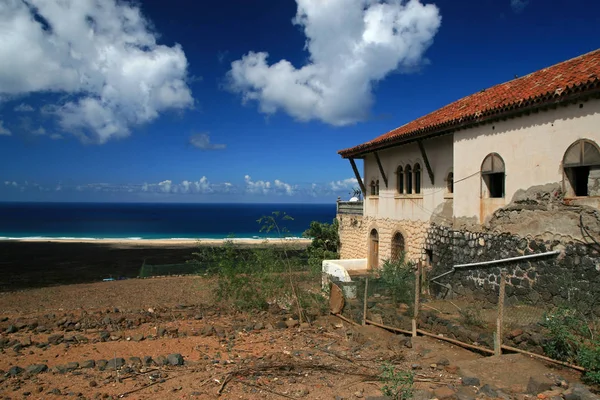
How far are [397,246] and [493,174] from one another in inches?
259

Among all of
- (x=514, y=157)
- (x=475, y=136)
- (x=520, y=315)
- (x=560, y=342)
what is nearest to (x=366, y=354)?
(x=560, y=342)

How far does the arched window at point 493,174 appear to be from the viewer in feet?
41.3

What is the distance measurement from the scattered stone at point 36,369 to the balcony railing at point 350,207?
1692 centimetres

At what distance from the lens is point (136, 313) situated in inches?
561

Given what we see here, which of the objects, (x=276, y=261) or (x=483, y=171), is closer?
(x=276, y=261)

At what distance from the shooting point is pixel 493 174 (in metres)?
13.2

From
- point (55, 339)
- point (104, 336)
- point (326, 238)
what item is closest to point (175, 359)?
point (104, 336)

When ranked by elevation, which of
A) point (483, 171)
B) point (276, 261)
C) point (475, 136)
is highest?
point (475, 136)

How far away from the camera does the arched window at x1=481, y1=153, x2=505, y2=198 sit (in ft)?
41.3

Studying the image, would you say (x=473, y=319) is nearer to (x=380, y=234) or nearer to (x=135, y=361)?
(x=135, y=361)

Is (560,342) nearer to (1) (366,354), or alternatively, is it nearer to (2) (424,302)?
(1) (366,354)

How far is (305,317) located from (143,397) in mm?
5679

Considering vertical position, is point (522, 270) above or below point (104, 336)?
above

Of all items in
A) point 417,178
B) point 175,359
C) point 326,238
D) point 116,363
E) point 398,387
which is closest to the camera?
point 398,387
